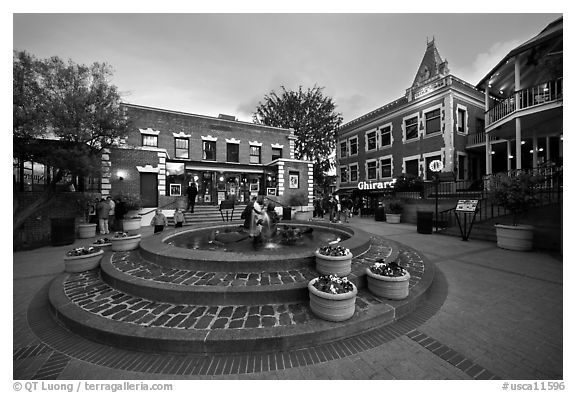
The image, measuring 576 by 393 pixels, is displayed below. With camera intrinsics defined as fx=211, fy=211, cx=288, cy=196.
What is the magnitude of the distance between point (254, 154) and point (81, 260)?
17511 millimetres

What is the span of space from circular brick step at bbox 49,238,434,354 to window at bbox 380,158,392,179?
67.3 ft

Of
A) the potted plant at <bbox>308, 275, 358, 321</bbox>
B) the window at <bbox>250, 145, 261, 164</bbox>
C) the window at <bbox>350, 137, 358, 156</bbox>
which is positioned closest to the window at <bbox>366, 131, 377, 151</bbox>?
the window at <bbox>350, 137, 358, 156</bbox>

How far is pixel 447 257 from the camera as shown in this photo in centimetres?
650

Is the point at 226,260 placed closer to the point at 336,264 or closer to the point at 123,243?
the point at 336,264

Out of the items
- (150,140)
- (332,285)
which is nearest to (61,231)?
(150,140)

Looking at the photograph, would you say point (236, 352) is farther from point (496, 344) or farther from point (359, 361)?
point (496, 344)

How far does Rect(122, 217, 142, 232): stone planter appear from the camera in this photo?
1173 centimetres

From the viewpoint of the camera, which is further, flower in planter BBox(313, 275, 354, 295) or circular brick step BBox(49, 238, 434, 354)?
flower in planter BBox(313, 275, 354, 295)

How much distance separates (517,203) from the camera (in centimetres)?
761

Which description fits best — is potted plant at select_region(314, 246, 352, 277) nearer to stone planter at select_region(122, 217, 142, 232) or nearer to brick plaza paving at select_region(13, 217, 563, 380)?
brick plaza paving at select_region(13, 217, 563, 380)

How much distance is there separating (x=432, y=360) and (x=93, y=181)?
56.6ft

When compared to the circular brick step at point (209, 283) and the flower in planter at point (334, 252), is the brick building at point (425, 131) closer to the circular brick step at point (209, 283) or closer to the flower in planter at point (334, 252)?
the flower in planter at point (334, 252)

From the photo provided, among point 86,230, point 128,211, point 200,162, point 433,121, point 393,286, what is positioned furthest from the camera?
point 433,121

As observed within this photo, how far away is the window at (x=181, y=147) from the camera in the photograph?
18156mm
